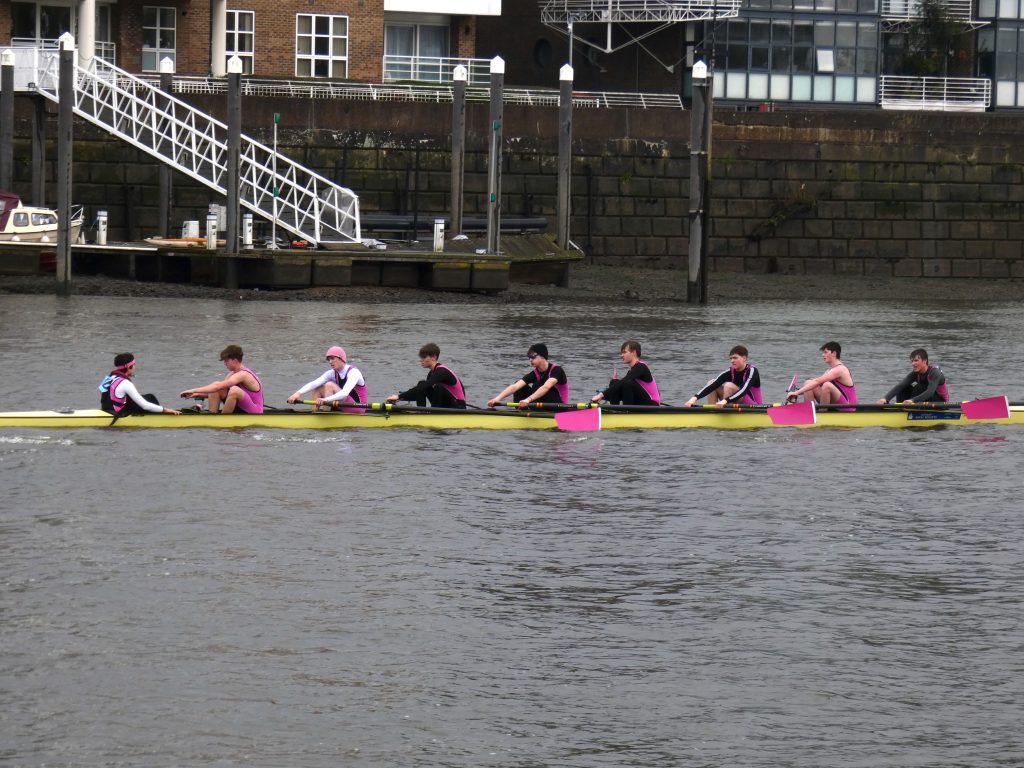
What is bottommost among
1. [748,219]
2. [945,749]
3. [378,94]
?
[945,749]

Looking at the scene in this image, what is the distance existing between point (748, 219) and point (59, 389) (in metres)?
24.6

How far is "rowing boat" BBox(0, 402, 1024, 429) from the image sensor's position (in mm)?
20844

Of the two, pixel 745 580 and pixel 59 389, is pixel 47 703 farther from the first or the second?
pixel 59 389

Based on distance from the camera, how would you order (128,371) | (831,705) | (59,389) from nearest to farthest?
1. (831,705)
2. (128,371)
3. (59,389)

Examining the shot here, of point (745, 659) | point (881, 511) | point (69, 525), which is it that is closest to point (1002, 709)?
point (745, 659)

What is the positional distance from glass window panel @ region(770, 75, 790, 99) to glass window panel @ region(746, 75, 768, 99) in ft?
1.08

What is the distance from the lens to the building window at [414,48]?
52250 mm

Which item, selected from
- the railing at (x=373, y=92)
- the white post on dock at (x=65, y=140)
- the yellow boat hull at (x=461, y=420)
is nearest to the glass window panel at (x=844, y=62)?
the railing at (x=373, y=92)

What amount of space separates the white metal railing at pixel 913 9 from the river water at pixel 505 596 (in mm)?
32804

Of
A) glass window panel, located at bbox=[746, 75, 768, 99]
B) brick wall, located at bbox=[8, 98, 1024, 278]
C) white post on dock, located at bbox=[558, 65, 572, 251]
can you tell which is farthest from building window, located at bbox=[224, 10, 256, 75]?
glass window panel, located at bbox=[746, 75, 768, 99]

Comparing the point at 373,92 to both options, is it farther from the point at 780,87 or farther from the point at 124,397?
the point at 124,397

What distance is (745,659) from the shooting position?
13102 mm

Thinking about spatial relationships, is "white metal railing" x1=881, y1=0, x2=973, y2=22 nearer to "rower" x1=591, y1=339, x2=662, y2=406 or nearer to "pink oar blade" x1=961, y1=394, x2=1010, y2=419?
"pink oar blade" x1=961, y1=394, x2=1010, y2=419

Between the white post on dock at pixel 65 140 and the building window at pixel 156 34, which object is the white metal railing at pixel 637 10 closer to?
the building window at pixel 156 34
